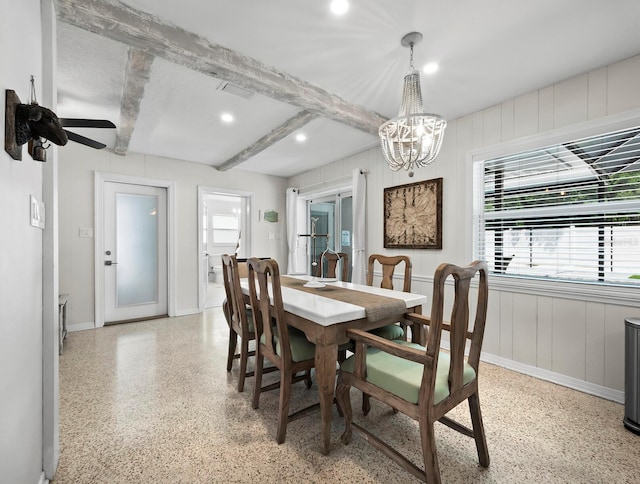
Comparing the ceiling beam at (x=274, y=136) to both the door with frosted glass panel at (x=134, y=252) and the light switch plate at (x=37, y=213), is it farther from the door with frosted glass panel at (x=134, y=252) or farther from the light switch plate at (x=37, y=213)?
the light switch plate at (x=37, y=213)

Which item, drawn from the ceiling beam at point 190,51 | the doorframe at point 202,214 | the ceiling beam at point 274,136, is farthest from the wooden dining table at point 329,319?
the doorframe at point 202,214

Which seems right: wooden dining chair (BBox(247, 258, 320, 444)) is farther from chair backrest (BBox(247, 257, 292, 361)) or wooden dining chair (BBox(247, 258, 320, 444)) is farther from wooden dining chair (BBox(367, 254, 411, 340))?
wooden dining chair (BBox(367, 254, 411, 340))

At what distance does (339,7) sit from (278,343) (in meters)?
2.06

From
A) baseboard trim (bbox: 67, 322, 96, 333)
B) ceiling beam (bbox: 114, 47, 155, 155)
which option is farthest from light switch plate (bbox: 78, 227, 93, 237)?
ceiling beam (bbox: 114, 47, 155, 155)

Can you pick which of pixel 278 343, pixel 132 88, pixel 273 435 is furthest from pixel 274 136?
pixel 273 435

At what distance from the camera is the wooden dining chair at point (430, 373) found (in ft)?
3.90

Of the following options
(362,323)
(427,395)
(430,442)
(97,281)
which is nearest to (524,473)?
(430,442)

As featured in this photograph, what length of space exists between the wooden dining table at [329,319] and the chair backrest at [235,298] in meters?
0.40

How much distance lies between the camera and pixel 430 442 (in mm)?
1237

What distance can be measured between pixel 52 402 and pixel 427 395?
1765 mm

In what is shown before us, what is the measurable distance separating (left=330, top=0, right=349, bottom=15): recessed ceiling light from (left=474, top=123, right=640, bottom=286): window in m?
2.04

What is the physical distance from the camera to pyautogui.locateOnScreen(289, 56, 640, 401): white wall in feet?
7.16

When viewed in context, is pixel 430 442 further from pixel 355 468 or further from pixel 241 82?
pixel 241 82

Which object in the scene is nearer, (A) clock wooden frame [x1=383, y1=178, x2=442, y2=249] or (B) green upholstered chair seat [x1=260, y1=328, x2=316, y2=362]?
(B) green upholstered chair seat [x1=260, y1=328, x2=316, y2=362]
